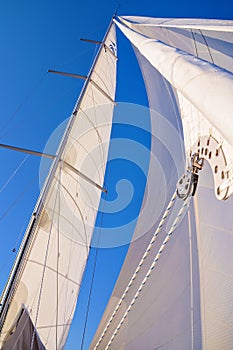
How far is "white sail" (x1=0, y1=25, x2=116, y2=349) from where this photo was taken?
3.99 metres

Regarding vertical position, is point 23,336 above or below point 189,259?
below

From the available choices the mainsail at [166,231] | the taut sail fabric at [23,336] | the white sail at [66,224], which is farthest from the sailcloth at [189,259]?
the white sail at [66,224]

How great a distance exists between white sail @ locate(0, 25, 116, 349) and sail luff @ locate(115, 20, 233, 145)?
9.18 feet

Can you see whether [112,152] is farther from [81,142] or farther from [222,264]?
[222,264]

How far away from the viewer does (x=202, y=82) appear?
1.20 m

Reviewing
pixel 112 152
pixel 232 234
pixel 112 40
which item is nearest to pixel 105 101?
pixel 112 152

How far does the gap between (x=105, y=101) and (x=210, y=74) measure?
6399 mm

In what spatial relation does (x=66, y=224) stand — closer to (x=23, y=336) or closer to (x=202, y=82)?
(x=23, y=336)

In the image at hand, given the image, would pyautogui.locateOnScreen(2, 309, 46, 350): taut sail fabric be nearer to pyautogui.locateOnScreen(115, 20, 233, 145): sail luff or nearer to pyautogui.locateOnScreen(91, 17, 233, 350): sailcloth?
pyautogui.locateOnScreen(91, 17, 233, 350): sailcloth

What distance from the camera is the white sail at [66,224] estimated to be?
3.99 metres

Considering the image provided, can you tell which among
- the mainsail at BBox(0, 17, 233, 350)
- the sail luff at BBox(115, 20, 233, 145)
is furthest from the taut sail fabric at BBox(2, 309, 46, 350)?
the sail luff at BBox(115, 20, 233, 145)

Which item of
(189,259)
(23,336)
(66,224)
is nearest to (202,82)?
(189,259)

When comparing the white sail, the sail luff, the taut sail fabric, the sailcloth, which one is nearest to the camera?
the sail luff

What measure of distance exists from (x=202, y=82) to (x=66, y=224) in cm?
426
